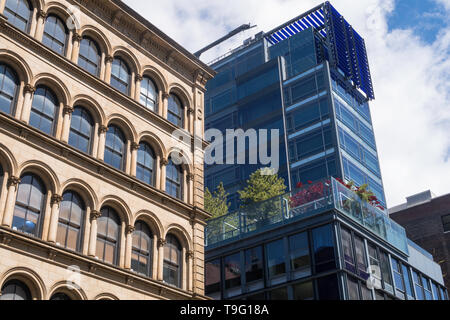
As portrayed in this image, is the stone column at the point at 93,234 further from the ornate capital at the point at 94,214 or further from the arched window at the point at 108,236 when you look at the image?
the arched window at the point at 108,236

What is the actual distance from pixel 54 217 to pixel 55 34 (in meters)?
8.19

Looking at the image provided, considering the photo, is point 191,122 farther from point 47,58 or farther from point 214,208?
point 214,208

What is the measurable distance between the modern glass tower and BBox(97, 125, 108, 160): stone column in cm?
3242

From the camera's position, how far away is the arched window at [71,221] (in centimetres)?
2255

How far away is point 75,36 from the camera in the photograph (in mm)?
26453

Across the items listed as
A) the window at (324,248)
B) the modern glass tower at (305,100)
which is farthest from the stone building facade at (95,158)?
the modern glass tower at (305,100)

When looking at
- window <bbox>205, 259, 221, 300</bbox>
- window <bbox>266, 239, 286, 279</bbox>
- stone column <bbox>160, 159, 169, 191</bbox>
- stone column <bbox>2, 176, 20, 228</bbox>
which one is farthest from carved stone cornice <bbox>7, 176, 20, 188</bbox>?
window <bbox>205, 259, 221, 300</bbox>

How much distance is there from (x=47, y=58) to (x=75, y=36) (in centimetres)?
235

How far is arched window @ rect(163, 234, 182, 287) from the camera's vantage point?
2662cm

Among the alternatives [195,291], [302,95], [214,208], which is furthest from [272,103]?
[195,291]

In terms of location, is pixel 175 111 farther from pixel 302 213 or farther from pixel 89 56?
pixel 302 213

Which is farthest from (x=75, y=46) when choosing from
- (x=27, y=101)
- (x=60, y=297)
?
(x=60, y=297)

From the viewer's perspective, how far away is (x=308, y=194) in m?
34.4

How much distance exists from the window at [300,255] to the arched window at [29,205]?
15421mm
